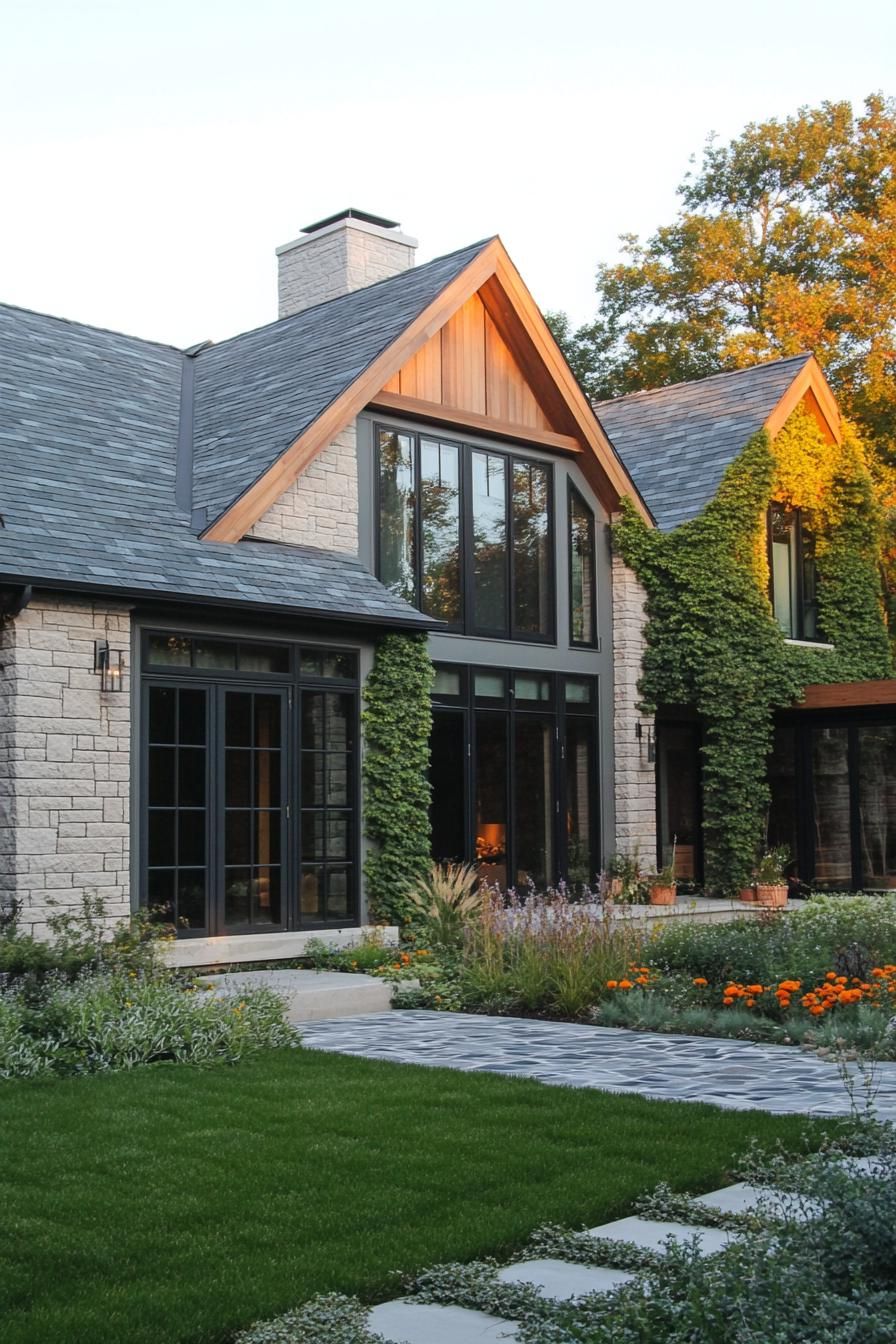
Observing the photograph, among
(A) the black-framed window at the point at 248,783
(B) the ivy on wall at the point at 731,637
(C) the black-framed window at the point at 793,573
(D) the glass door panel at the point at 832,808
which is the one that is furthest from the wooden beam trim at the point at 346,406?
(D) the glass door panel at the point at 832,808

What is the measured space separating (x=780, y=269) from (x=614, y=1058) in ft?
78.9

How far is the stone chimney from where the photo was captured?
60.9ft

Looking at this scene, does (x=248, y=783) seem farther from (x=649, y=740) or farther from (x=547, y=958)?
(x=649, y=740)

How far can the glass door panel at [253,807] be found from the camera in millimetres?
12055

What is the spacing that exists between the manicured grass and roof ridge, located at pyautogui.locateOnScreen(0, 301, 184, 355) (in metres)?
10.7

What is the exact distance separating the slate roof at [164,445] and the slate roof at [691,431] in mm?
4489

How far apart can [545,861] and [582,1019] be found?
5.86 meters

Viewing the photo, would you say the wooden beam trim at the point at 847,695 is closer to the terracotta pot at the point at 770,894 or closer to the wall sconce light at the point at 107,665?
the terracotta pot at the point at 770,894

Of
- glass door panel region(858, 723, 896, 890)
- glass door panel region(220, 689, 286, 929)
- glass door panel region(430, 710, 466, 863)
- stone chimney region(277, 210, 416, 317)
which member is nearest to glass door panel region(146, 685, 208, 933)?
glass door panel region(220, 689, 286, 929)

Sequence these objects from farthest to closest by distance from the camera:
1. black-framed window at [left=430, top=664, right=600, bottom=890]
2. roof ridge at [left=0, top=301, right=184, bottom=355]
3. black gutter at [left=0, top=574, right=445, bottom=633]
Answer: roof ridge at [left=0, top=301, right=184, bottom=355], black-framed window at [left=430, top=664, right=600, bottom=890], black gutter at [left=0, top=574, right=445, bottom=633]

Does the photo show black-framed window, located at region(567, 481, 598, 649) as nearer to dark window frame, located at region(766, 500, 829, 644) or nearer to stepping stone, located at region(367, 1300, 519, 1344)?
dark window frame, located at region(766, 500, 829, 644)

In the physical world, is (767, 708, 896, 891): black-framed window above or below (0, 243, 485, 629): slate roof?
below

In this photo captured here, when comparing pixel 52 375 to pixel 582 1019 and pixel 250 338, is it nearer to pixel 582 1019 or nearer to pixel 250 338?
pixel 250 338

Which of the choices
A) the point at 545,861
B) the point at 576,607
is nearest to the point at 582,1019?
the point at 545,861
